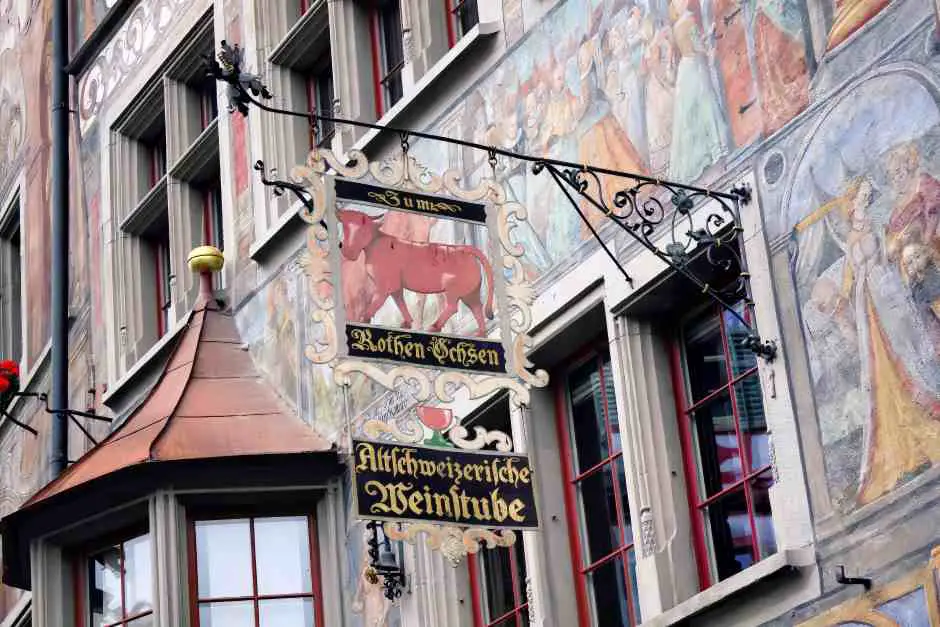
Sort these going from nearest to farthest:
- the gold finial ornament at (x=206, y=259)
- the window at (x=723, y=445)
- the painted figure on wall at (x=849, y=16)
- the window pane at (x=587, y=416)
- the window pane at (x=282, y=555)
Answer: the painted figure on wall at (x=849, y=16) → the window at (x=723, y=445) → the window pane at (x=587, y=416) → the window pane at (x=282, y=555) → the gold finial ornament at (x=206, y=259)

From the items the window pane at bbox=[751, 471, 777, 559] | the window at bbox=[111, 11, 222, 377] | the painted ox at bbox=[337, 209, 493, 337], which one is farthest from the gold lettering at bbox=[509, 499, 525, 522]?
the window at bbox=[111, 11, 222, 377]

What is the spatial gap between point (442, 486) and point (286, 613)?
156 inches

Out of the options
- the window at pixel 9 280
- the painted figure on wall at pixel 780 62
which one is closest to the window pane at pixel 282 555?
the painted figure on wall at pixel 780 62

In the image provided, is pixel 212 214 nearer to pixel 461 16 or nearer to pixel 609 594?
pixel 461 16

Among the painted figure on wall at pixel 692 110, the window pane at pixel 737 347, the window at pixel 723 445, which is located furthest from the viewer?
the painted figure on wall at pixel 692 110

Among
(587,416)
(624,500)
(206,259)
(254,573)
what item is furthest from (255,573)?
(624,500)

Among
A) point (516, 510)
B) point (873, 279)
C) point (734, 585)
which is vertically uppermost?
point (873, 279)

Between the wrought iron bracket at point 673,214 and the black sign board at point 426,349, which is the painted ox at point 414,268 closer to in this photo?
the black sign board at point 426,349

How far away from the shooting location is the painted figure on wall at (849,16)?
10.3 m

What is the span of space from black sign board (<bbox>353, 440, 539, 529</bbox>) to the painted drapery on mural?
1.48 metres

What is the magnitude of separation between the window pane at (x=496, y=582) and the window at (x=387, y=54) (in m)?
3.32

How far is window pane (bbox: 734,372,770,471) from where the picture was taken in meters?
10.8

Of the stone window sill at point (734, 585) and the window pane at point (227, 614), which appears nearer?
the stone window sill at point (734, 585)

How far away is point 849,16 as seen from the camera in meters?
10.4
